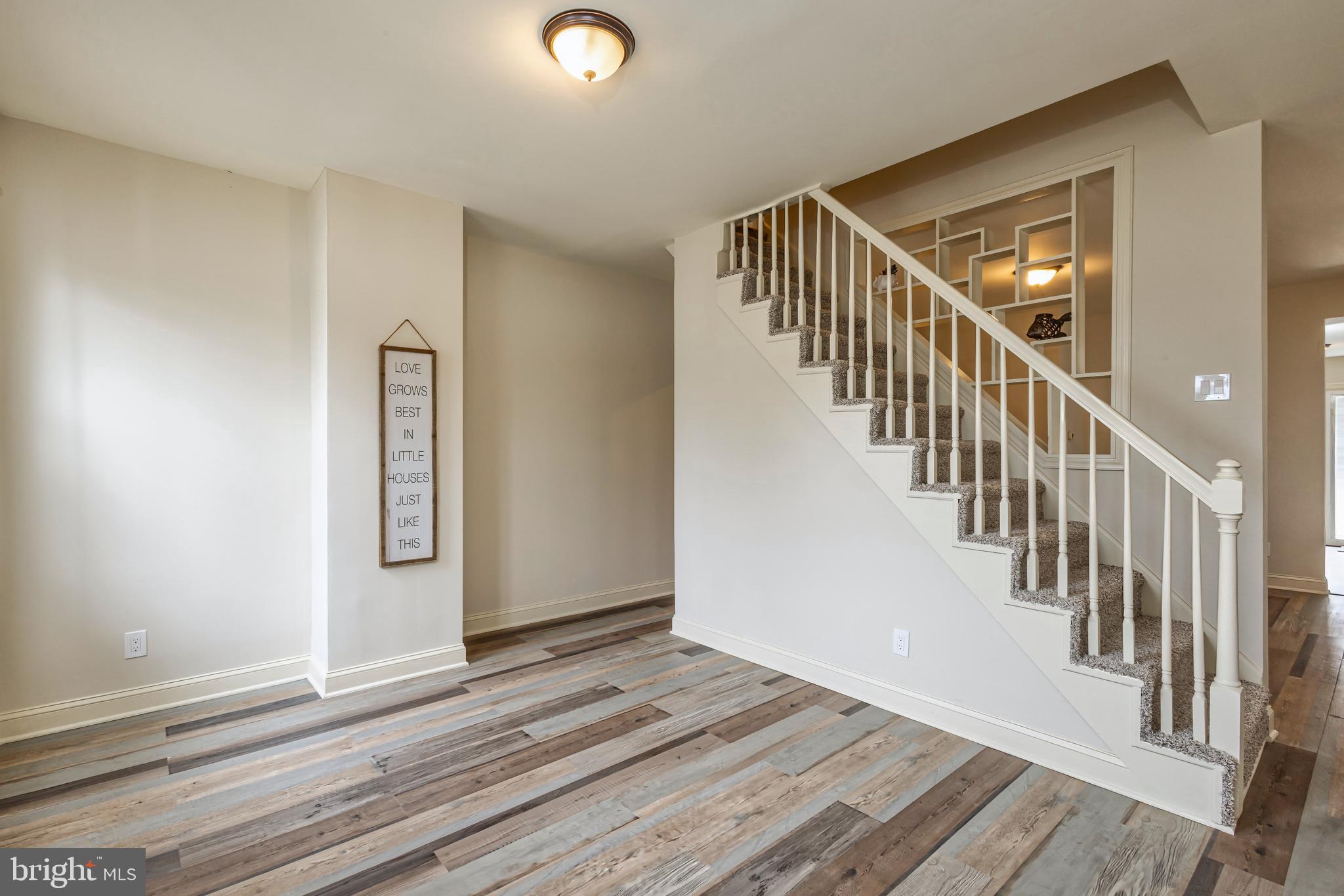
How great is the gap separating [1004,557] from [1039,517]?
872 mm

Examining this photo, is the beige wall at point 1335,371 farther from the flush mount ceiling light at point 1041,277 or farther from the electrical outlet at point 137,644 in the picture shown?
the electrical outlet at point 137,644

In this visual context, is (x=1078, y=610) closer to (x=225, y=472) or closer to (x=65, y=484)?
(x=225, y=472)

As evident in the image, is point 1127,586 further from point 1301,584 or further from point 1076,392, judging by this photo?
point 1301,584

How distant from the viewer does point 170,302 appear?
2967 millimetres

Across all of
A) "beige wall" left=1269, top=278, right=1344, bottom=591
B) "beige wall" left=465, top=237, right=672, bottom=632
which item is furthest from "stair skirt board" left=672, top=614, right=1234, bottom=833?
"beige wall" left=1269, top=278, right=1344, bottom=591

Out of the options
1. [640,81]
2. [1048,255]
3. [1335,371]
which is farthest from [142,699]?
[1335,371]

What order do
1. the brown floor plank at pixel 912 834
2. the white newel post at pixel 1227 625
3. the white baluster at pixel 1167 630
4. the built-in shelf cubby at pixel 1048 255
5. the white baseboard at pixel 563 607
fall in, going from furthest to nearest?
1. the white baseboard at pixel 563 607
2. the built-in shelf cubby at pixel 1048 255
3. the white baluster at pixel 1167 630
4. the white newel post at pixel 1227 625
5. the brown floor plank at pixel 912 834

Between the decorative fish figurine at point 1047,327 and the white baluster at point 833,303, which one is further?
the decorative fish figurine at point 1047,327

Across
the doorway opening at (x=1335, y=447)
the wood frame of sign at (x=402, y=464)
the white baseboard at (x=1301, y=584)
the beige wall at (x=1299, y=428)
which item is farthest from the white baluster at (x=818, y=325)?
the doorway opening at (x=1335, y=447)

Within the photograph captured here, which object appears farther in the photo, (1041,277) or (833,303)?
(1041,277)

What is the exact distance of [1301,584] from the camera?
532cm

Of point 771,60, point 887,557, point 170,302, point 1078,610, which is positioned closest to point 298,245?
point 170,302

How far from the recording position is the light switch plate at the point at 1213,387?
253cm

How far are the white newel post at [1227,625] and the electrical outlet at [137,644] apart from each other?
4.27 m
